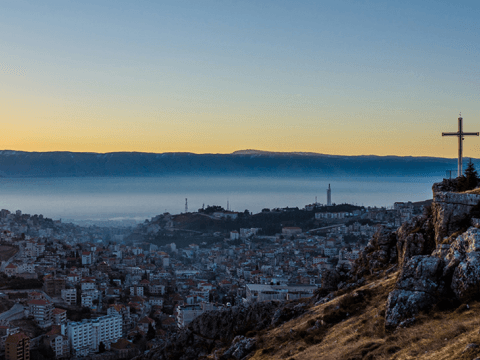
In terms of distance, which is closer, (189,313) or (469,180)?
(469,180)

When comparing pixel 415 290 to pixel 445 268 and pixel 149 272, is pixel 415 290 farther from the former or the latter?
pixel 149 272

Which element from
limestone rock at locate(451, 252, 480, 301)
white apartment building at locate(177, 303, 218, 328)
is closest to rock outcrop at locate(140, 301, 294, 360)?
limestone rock at locate(451, 252, 480, 301)

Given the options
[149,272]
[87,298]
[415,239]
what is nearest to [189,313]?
[87,298]

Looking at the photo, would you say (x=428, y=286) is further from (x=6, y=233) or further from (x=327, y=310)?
(x=6, y=233)

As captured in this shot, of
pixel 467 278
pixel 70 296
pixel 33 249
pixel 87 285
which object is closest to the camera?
pixel 467 278

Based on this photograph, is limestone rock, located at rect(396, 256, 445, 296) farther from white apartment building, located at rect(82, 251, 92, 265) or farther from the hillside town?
white apartment building, located at rect(82, 251, 92, 265)

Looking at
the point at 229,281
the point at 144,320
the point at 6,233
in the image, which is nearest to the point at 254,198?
the point at 6,233
